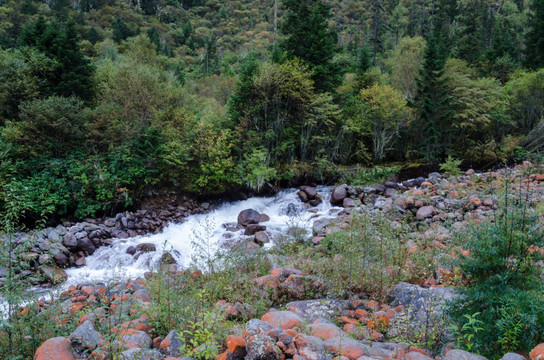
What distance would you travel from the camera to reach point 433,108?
17.2 m

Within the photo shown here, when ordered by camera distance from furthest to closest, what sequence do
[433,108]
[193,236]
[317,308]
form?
1. [433,108]
2. [193,236]
3. [317,308]

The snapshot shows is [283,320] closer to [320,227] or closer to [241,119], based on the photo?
[320,227]

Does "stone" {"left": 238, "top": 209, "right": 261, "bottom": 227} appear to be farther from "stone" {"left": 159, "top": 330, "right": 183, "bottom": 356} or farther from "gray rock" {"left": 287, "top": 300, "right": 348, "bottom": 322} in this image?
"stone" {"left": 159, "top": 330, "right": 183, "bottom": 356}

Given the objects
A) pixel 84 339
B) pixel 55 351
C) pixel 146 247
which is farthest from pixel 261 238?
pixel 55 351

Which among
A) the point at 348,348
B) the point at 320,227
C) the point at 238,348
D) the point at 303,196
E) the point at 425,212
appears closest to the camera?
the point at 238,348

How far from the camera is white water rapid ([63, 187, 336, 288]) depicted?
827 cm

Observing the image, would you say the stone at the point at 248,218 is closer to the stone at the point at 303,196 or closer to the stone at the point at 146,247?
the stone at the point at 303,196

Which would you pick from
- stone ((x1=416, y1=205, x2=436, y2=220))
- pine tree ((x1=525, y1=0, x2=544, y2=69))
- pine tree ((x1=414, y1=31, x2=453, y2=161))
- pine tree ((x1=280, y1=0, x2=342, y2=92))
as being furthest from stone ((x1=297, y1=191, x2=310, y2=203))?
pine tree ((x1=525, y1=0, x2=544, y2=69))

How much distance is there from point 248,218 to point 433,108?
12.8m

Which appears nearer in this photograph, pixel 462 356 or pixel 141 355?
pixel 462 356

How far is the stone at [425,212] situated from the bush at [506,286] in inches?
231

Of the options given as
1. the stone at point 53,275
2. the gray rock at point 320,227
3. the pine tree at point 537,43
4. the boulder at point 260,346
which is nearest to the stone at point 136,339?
the boulder at point 260,346

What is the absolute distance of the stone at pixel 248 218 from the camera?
450 inches

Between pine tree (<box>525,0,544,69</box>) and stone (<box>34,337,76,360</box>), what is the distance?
3033 centimetres
